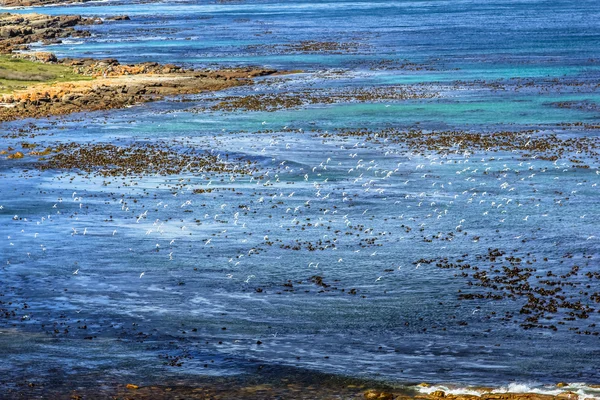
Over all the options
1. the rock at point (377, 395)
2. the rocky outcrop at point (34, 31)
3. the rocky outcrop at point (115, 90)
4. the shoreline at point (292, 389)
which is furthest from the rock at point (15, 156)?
the rocky outcrop at point (34, 31)

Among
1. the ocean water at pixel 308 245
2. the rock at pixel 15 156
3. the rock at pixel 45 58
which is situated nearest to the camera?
the ocean water at pixel 308 245

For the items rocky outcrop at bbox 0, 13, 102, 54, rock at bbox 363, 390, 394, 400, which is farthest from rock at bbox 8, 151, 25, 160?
rocky outcrop at bbox 0, 13, 102, 54

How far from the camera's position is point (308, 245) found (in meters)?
39.9

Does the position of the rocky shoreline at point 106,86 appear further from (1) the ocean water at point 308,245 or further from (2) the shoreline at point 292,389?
(2) the shoreline at point 292,389

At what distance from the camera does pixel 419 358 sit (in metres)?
27.2

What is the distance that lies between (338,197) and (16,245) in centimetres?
1751

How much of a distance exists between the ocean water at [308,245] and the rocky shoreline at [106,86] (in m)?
4.64

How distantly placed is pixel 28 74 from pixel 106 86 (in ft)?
37.1

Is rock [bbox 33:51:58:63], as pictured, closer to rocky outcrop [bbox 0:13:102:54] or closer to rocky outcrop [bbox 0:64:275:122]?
rocky outcrop [bbox 0:64:275:122]

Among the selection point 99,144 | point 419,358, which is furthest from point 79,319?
point 99,144

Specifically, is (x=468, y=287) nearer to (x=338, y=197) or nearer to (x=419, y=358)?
(x=419, y=358)

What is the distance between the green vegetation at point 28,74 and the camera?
9250 centimetres

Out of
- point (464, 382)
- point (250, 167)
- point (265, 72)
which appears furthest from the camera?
point (265, 72)

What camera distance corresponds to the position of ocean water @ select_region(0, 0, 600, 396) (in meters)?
27.6
